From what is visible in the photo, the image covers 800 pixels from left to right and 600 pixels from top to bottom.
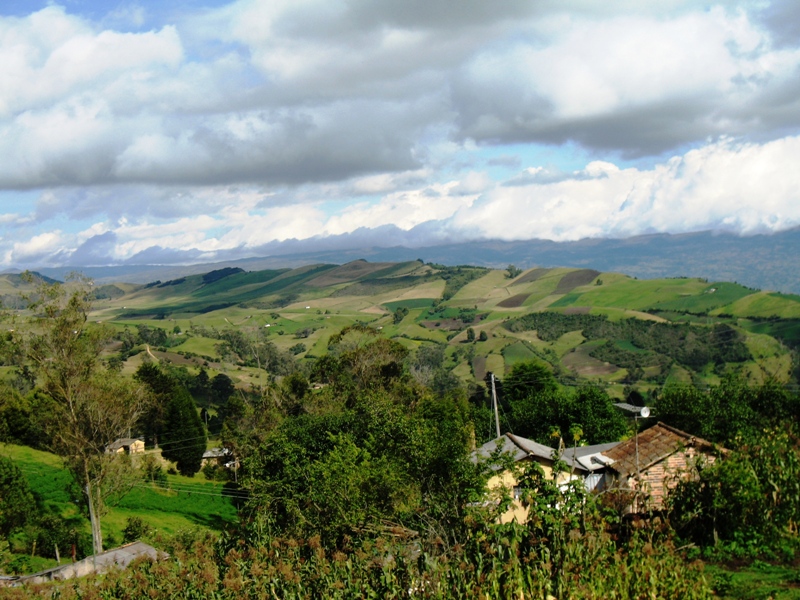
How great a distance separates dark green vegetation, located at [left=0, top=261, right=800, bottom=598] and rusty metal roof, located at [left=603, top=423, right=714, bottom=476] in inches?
121

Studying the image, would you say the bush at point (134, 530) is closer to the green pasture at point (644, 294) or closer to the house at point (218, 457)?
the house at point (218, 457)

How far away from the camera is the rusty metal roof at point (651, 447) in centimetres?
2250

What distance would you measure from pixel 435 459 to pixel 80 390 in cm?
2595

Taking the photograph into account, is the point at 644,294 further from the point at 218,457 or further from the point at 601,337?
the point at 218,457

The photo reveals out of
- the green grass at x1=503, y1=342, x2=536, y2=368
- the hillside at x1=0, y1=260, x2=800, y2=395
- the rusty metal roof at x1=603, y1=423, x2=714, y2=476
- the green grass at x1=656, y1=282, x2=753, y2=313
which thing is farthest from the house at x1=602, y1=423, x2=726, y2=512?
the green grass at x1=656, y1=282, x2=753, y2=313

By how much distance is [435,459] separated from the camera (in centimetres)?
1495

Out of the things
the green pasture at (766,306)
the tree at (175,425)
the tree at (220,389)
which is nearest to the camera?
the tree at (175,425)

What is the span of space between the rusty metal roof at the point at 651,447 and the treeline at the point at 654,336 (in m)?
89.0

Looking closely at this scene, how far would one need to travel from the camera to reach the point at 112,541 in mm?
40469

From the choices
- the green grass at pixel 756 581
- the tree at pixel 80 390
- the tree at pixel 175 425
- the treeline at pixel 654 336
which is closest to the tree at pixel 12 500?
the tree at pixel 80 390

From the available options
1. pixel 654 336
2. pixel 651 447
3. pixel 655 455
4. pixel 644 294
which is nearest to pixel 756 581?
pixel 655 455

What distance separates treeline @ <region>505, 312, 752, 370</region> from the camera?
112 m

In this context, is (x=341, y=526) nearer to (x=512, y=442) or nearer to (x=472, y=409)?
(x=512, y=442)

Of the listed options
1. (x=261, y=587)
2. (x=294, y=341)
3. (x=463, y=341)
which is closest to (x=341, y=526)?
(x=261, y=587)
